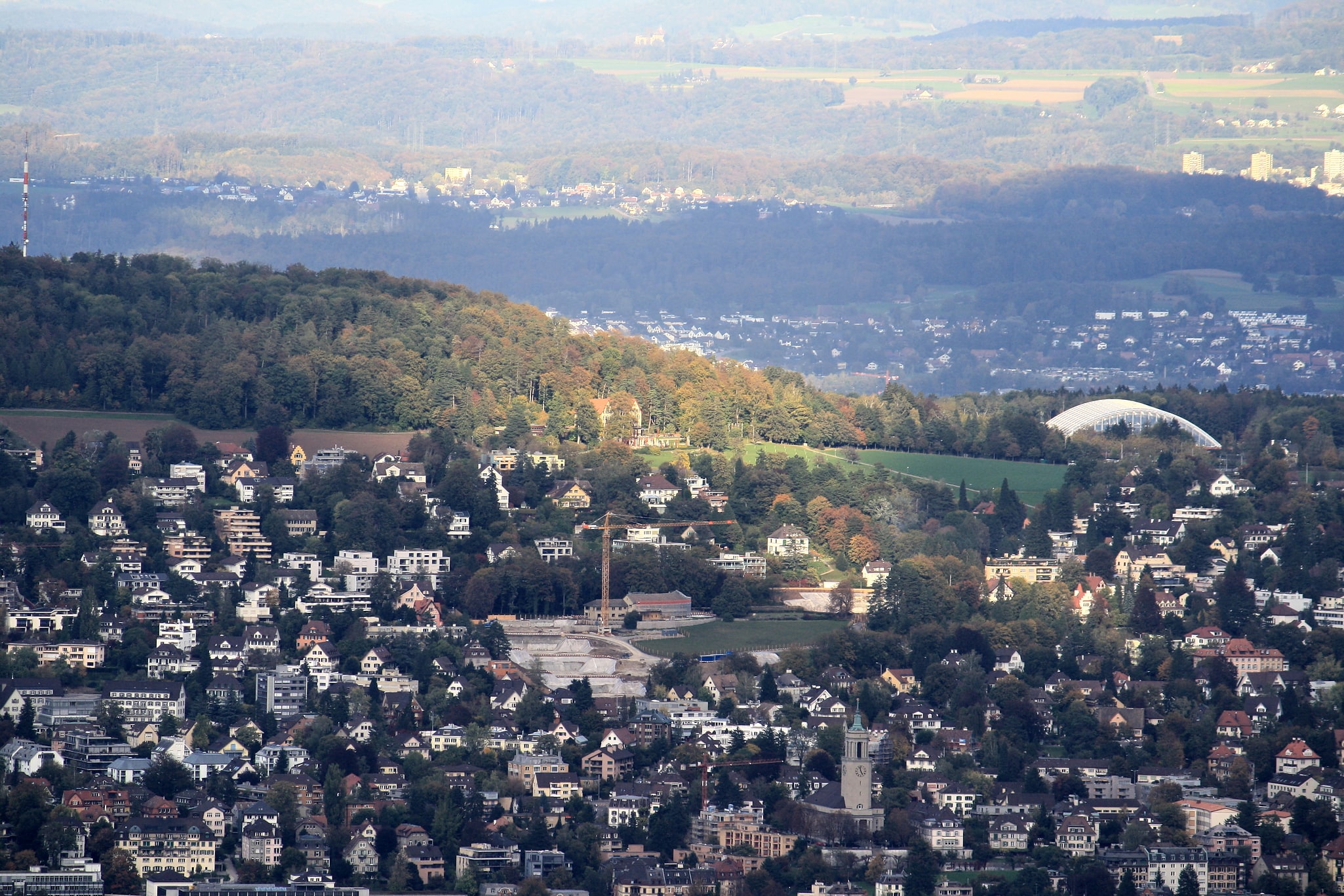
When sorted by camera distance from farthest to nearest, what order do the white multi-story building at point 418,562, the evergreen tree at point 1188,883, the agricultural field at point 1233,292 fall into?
the agricultural field at point 1233,292, the white multi-story building at point 418,562, the evergreen tree at point 1188,883

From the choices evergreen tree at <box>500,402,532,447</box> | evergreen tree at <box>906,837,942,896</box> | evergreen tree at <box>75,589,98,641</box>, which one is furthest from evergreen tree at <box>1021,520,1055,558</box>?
evergreen tree at <box>75,589,98,641</box>

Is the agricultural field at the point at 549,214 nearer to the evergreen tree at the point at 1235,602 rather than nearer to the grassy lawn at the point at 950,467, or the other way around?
the grassy lawn at the point at 950,467

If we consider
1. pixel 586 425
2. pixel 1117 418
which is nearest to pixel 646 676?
pixel 586 425

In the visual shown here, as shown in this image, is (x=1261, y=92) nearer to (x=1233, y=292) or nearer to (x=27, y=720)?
(x=1233, y=292)

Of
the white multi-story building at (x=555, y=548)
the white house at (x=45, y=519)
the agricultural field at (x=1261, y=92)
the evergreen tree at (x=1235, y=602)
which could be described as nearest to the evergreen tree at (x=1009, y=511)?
the evergreen tree at (x=1235, y=602)

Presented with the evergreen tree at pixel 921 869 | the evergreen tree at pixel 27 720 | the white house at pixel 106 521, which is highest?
the white house at pixel 106 521

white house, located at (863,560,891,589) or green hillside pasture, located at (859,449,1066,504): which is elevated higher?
green hillside pasture, located at (859,449,1066,504)

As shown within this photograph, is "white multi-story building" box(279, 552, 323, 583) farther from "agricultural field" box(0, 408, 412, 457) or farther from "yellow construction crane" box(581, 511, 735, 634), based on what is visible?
"agricultural field" box(0, 408, 412, 457)

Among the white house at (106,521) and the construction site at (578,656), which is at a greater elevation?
the white house at (106,521)
